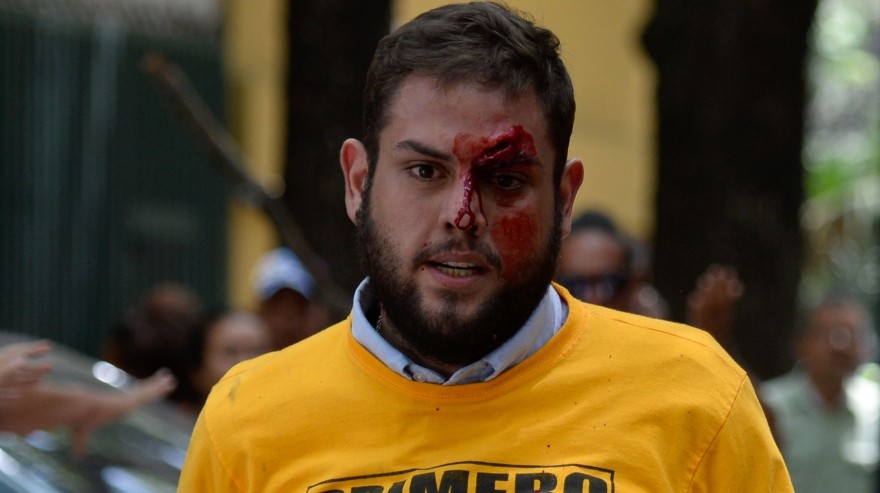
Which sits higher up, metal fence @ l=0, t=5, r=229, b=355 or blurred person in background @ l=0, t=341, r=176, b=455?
blurred person in background @ l=0, t=341, r=176, b=455

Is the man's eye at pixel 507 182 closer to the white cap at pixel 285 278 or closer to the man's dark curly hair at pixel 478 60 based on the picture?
the man's dark curly hair at pixel 478 60

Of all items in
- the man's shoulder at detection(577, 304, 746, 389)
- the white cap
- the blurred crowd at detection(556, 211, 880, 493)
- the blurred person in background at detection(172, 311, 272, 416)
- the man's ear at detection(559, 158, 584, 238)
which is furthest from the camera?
the white cap

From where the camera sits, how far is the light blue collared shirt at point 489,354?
8.61ft

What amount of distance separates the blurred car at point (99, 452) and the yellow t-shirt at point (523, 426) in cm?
98

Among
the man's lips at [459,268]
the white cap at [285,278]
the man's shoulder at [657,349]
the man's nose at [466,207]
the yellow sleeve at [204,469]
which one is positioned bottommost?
the white cap at [285,278]

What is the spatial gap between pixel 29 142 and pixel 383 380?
9301mm

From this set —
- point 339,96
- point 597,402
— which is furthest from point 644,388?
point 339,96

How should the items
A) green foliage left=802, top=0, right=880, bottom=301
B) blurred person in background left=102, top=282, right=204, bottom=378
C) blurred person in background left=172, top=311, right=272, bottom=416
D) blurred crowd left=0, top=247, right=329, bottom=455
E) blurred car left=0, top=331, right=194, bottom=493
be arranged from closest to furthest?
blurred car left=0, top=331, right=194, bottom=493 < blurred crowd left=0, top=247, right=329, bottom=455 < blurred person in background left=172, top=311, right=272, bottom=416 < blurred person in background left=102, top=282, right=204, bottom=378 < green foliage left=802, top=0, right=880, bottom=301

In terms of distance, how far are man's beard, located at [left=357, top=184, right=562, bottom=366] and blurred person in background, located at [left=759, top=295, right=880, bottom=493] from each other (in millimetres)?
3955

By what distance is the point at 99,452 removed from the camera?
3955 millimetres

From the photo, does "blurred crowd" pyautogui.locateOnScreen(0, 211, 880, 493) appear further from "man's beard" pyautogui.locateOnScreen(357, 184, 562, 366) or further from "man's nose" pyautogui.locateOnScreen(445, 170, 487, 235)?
"man's nose" pyautogui.locateOnScreen(445, 170, 487, 235)

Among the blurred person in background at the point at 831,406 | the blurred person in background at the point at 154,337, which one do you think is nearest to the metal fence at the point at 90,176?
the blurred person in background at the point at 154,337

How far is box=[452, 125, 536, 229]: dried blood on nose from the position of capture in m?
2.59

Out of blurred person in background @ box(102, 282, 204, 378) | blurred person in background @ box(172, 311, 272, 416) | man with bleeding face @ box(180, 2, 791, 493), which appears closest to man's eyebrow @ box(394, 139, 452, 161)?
man with bleeding face @ box(180, 2, 791, 493)
